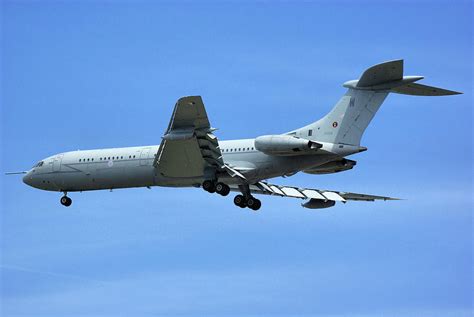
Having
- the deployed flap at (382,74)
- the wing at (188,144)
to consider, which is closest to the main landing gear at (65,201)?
the wing at (188,144)

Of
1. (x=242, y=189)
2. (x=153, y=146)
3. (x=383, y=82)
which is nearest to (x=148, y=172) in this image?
(x=153, y=146)

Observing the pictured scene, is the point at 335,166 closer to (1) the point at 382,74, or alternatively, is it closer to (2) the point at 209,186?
(1) the point at 382,74

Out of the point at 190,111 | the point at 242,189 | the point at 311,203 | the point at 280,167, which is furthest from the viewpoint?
the point at 311,203

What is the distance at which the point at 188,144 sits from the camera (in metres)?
49.8

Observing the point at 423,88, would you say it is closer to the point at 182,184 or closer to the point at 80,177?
the point at 182,184

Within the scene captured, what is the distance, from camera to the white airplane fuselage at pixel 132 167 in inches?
2008

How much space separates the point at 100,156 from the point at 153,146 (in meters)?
3.20

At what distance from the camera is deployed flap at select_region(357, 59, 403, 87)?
47.2 metres

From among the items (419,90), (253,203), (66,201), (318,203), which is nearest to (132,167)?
(66,201)

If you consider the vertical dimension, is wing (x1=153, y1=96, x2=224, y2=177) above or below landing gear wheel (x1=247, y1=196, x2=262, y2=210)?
above

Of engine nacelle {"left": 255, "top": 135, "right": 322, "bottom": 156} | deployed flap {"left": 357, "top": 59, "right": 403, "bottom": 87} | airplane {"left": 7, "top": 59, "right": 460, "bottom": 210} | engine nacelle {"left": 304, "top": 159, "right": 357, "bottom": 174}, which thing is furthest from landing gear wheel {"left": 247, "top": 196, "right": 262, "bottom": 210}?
deployed flap {"left": 357, "top": 59, "right": 403, "bottom": 87}

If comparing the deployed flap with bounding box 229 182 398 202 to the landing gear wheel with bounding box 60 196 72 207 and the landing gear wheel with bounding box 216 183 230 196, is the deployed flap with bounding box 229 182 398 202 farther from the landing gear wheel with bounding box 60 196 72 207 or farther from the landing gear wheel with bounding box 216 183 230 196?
the landing gear wheel with bounding box 60 196 72 207

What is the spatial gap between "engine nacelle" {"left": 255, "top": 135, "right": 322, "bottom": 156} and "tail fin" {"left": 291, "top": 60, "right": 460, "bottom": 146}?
4.80ft

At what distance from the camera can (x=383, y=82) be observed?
4822cm
